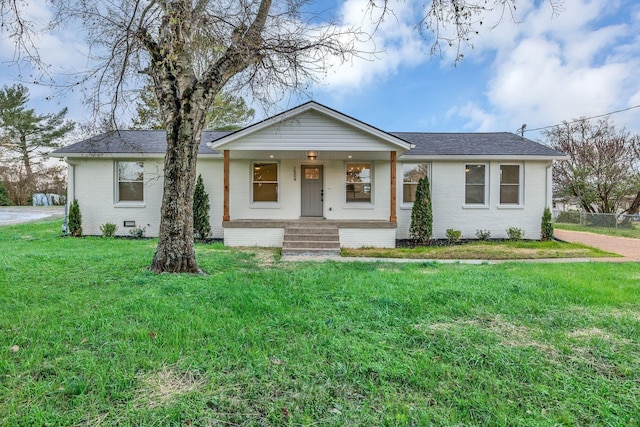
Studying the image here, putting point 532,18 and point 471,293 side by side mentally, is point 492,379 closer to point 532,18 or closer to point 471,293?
point 471,293

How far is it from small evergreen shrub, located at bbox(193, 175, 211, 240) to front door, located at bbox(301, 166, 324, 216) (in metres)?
3.38

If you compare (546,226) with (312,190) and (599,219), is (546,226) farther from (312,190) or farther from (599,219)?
(312,190)

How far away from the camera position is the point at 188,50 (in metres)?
5.62

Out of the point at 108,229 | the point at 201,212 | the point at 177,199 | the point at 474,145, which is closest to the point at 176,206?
the point at 177,199

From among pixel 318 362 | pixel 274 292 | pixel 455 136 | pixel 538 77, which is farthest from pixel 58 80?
pixel 538 77

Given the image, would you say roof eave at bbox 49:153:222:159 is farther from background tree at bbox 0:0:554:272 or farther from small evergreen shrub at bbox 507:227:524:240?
small evergreen shrub at bbox 507:227:524:240

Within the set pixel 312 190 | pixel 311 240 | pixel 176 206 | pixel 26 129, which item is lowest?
pixel 311 240

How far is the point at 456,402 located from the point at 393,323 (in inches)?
52.0

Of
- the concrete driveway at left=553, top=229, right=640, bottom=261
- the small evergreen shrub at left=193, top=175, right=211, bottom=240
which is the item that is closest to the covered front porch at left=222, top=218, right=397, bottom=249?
the small evergreen shrub at left=193, top=175, right=211, bottom=240

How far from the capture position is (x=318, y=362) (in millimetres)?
2549

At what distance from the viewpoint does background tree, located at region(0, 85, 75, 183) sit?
26.2 metres

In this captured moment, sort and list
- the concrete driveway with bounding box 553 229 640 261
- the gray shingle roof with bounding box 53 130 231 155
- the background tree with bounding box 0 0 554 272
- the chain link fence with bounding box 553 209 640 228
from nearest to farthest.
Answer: the background tree with bounding box 0 0 554 272
the concrete driveway with bounding box 553 229 640 261
the gray shingle roof with bounding box 53 130 231 155
the chain link fence with bounding box 553 209 640 228

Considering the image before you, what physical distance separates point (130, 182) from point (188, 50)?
7.57 metres

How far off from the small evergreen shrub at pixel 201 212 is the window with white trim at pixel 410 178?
7.06 metres
